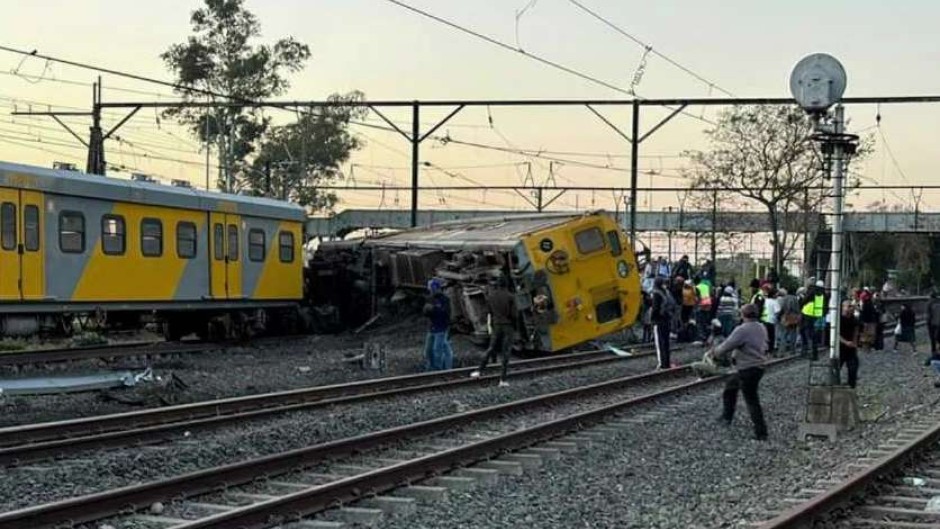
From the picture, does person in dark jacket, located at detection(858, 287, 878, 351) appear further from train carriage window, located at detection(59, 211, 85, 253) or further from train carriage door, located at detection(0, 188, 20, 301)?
train carriage door, located at detection(0, 188, 20, 301)

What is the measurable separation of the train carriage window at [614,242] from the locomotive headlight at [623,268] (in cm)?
19

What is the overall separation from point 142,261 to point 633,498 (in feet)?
48.8

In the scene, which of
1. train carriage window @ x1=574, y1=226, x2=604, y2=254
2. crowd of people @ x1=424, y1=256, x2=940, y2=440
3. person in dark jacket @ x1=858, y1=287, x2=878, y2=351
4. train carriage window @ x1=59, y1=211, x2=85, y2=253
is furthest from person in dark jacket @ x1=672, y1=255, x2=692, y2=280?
train carriage window @ x1=59, y1=211, x2=85, y2=253

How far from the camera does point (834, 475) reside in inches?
447

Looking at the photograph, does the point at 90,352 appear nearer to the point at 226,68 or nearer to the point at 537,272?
the point at 537,272

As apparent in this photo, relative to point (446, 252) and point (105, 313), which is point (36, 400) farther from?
point (446, 252)

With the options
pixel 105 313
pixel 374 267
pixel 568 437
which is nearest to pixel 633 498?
pixel 568 437

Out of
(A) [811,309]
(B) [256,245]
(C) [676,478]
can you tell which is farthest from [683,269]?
(C) [676,478]

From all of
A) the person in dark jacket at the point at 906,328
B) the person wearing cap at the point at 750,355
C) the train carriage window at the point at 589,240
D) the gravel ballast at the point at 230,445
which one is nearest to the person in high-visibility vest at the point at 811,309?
the train carriage window at the point at 589,240

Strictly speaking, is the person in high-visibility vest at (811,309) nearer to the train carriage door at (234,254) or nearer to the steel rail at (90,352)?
the train carriage door at (234,254)

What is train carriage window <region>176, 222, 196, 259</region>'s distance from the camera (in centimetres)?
2405

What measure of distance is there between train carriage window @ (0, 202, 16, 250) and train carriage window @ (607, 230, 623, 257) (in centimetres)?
1152

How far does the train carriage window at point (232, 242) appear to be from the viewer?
2595cm

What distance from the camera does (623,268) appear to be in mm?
25391
